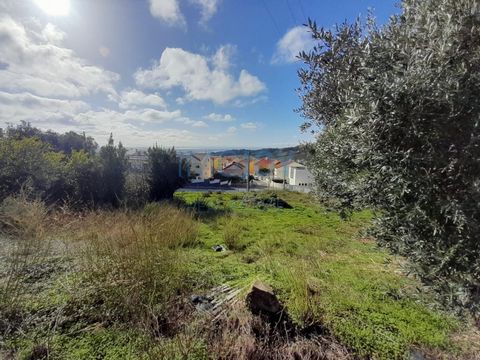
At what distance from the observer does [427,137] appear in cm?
140

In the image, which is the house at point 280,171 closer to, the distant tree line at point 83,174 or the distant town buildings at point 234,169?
the distant town buildings at point 234,169

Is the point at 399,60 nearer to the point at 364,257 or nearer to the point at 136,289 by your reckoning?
the point at 136,289

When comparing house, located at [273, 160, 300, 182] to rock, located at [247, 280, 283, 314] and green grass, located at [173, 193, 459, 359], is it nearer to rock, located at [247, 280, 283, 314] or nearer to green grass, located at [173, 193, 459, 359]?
green grass, located at [173, 193, 459, 359]

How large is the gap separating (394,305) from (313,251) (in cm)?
247

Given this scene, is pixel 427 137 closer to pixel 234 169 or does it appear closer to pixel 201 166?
pixel 234 169

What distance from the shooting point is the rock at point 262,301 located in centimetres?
246

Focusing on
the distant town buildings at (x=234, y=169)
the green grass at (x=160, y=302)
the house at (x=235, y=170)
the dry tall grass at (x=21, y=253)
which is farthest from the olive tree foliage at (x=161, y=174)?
the house at (x=235, y=170)

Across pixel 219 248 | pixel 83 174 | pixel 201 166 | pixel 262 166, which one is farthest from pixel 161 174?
pixel 262 166

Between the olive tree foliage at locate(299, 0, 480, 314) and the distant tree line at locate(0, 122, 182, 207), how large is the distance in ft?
20.0

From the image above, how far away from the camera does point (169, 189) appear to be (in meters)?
15.9

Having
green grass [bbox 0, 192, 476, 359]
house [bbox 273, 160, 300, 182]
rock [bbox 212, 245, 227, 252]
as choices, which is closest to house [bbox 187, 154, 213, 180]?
house [bbox 273, 160, 300, 182]

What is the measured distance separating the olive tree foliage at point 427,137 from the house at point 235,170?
30.7m

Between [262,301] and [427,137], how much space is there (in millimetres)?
2009

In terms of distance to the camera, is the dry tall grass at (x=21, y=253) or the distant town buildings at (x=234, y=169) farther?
the distant town buildings at (x=234, y=169)
